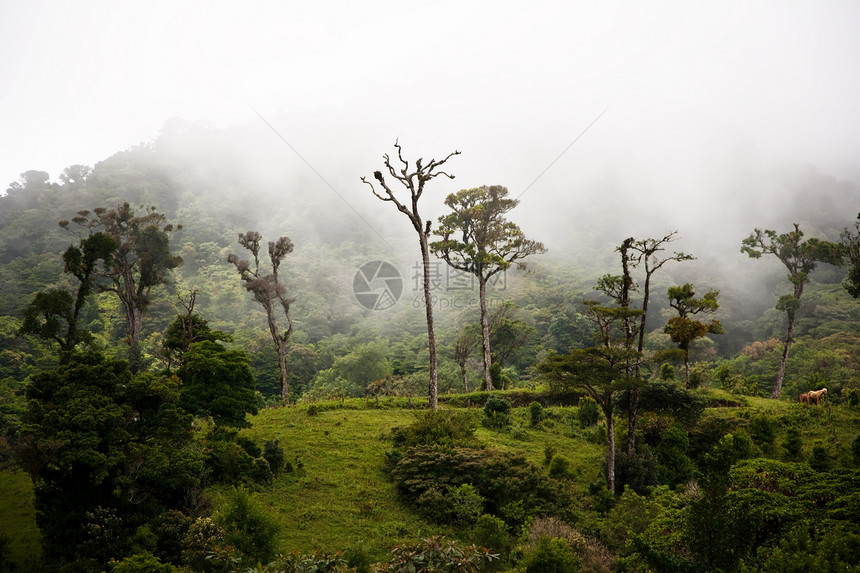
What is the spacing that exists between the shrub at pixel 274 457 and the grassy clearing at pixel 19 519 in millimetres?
5933

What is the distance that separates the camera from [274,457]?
50.2ft

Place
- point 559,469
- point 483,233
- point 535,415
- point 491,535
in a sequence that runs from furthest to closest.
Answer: point 483,233, point 535,415, point 559,469, point 491,535

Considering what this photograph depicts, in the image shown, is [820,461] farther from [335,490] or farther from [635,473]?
[335,490]

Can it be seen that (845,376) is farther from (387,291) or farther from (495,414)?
(387,291)

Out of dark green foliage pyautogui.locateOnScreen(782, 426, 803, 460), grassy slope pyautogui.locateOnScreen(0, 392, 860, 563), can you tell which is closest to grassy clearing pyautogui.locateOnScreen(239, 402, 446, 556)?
grassy slope pyautogui.locateOnScreen(0, 392, 860, 563)

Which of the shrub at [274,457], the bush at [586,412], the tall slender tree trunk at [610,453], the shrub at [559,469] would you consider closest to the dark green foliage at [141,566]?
the shrub at [274,457]

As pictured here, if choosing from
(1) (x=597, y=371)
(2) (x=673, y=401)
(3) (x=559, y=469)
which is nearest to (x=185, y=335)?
(3) (x=559, y=469)

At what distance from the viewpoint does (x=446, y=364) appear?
4297 centimetres

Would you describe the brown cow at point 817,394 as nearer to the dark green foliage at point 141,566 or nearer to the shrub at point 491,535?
the shrub at point 491,535

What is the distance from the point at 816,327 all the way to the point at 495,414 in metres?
45.7

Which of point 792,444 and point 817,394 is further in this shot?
point 817,394

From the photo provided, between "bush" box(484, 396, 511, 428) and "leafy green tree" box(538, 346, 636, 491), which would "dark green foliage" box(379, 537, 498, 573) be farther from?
"bush" box(484, 396, 511, 428)

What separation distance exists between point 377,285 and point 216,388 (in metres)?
69.3

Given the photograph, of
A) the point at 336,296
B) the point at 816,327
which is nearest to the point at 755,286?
the point at 816,327
